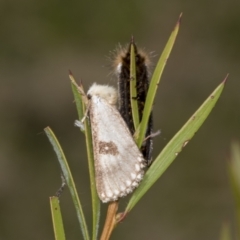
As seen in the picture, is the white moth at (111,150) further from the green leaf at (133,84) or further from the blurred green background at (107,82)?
the blurred green background at (107,82)

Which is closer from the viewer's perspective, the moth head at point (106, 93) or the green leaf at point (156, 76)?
the green leaf at point (156, 76)

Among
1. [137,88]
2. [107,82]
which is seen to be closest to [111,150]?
[137,88]

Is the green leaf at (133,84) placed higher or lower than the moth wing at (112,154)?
higher

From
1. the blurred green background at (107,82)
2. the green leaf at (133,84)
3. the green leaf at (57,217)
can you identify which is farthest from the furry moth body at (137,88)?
the blurred green background at (107,82)

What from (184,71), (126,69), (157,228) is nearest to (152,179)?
(126,69)

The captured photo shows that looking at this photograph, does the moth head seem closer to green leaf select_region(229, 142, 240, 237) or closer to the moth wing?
the moth wing

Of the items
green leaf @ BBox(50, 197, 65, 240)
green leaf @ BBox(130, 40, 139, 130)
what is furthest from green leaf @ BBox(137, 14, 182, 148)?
green leaf @ BBox(50, 197, 65, 240)

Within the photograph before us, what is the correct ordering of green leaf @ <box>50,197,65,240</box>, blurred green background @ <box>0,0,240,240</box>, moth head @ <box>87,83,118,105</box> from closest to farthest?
green leaf @ <box>50,197,65,240</box> → moth head @ <box>87,83,118,105</box> → blurred green background @ <box>0,0,240,240</box>

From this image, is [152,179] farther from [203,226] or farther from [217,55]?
[217,55]

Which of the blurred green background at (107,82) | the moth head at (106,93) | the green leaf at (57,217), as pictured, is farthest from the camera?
the blurred green background at (107,82)
